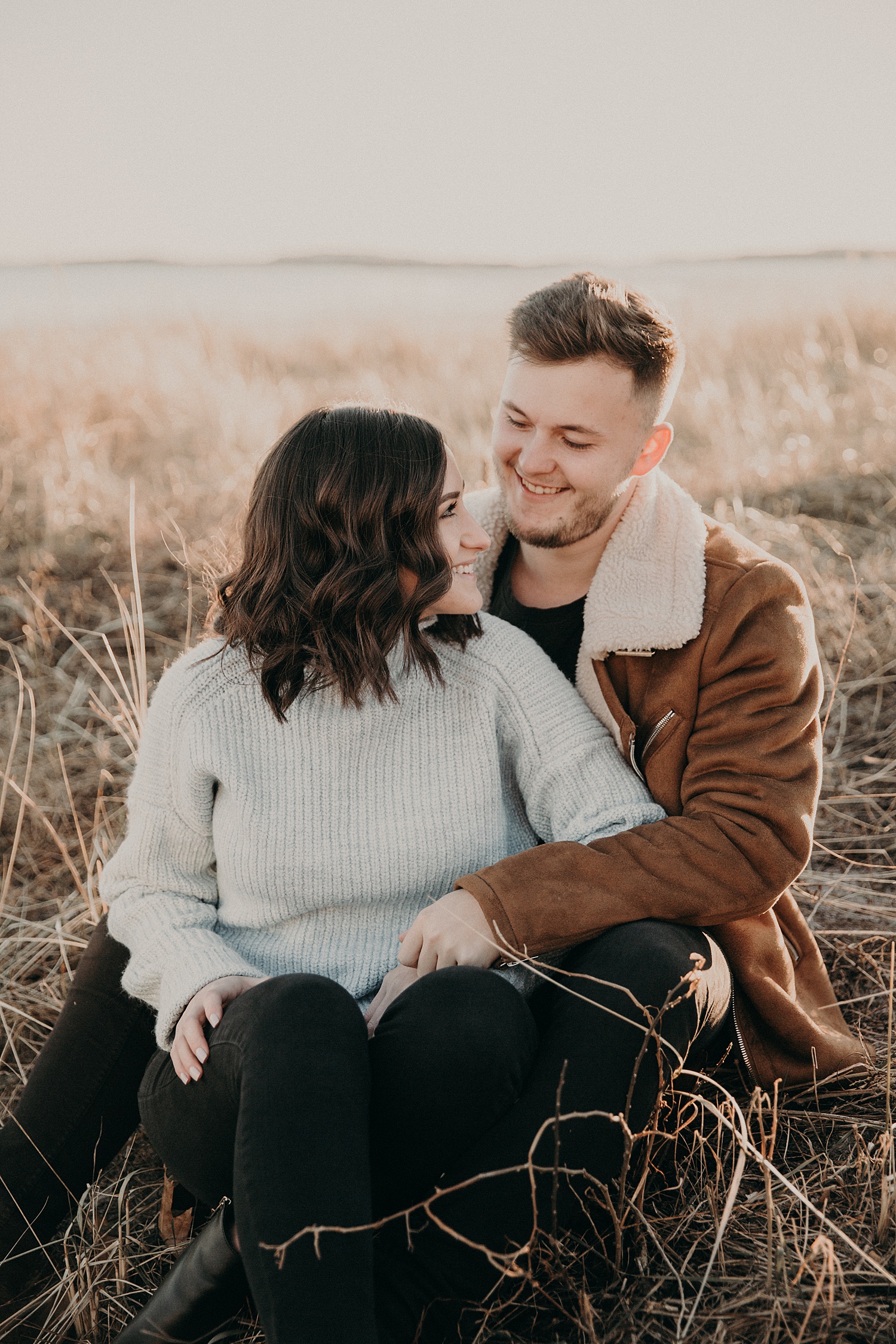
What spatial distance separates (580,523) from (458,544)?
398 mm

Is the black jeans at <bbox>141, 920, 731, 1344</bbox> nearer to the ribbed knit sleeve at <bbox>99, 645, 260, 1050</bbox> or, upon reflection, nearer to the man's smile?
the ribbed knit sleeve at <bbox>99, 645, 260, 1050</bbox>

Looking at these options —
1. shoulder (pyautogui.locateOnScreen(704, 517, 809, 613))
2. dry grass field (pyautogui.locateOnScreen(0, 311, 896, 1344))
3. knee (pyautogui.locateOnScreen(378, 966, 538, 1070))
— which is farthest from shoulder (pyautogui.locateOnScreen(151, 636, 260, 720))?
shoulder (pyautogui.locateOnScreen(704, 517, 809, 613))

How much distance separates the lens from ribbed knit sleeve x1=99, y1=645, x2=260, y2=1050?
195cm

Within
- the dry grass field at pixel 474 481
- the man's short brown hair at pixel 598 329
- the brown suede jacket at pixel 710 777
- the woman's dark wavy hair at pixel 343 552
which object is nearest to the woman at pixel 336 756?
the woman's dark wavy hair at pixel 343 552

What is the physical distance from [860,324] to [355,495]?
615 cm

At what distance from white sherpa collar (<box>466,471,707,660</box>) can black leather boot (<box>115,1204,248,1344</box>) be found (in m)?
1.28

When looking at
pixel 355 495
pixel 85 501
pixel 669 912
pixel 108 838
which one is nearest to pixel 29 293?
pixel 85 501

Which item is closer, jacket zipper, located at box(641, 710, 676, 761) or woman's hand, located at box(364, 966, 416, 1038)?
woman's hand, located at box(364, 966, 416, 1038)

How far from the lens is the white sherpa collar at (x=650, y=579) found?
81.3 inches

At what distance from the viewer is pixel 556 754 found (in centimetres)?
206

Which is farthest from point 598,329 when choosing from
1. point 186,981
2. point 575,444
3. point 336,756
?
point 186,981

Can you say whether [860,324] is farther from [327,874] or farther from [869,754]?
[327,874]

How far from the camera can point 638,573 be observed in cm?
218

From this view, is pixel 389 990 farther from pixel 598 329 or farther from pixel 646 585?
pixel 598 329
